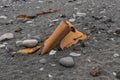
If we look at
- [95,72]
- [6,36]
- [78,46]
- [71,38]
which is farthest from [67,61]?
[6,36]

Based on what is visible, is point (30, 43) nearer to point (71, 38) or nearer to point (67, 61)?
point (71, 38)

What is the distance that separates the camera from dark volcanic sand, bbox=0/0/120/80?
3016 millimetres

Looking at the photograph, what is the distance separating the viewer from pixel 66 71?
9.89 ft

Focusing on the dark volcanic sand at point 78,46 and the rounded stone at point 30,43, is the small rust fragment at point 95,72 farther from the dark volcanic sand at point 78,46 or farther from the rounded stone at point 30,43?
the rounded stone at point 30,43

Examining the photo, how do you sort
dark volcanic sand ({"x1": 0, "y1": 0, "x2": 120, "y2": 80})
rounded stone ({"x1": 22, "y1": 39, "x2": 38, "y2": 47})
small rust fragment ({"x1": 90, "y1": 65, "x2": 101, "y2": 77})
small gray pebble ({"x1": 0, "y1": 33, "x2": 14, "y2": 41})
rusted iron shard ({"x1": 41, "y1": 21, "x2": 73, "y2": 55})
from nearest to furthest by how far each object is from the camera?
small rust fragment ({"x1": 90, "y1": 65, "x2": 101, "y2": 77}) → dark volcanic sand ({"x1": 0, "y1": 0, "x2": 120, "y2": 80}) → rusted iron shard ({"x1": 41, "y1": 21, "x2": 73, "y2": 55}) → rounded stone ({"x1": 22, "y1": 39, "x2": 38, "y2": 47}) → small gray pebble ({"x1": 0, "y1": 33, "x2": 14, "y2": 41})

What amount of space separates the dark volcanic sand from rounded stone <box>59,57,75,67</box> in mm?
46

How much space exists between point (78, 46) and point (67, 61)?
1.52 feet

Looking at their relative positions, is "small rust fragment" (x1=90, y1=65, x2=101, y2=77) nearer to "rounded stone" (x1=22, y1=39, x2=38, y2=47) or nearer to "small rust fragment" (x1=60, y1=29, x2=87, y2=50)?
"small rust fragment" (x1=60, y1=29, x2=87, y2=50)

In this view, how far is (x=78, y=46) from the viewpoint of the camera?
11.6 feet

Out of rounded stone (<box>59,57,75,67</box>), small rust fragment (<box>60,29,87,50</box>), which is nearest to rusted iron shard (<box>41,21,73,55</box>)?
small rust fragment (<box>60,29,87,50</box>)

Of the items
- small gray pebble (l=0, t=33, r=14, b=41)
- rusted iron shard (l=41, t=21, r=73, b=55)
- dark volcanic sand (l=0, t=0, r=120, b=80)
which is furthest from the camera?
small gray pebble (l=0, t=33, r=14, b=41)

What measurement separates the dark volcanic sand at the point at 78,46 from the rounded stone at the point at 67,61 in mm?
46

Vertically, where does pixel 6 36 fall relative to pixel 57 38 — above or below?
below

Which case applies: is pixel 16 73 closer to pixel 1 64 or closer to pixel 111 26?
pixel 1 64
